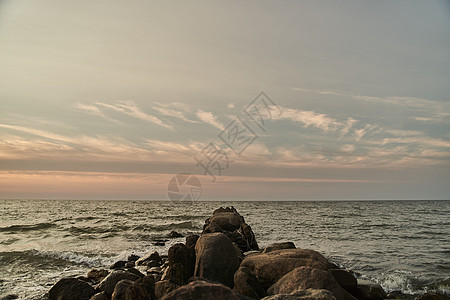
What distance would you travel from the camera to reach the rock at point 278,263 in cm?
825

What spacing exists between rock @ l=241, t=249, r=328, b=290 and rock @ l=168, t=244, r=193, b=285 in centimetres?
158

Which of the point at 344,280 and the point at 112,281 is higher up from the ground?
the point at 344,280

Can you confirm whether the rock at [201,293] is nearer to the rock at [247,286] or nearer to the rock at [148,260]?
the rock at [247,286]

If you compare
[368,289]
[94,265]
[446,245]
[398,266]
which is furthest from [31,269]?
[446,245]


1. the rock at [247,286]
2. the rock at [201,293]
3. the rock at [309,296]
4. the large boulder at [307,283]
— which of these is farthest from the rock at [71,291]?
the rock at [309,296]

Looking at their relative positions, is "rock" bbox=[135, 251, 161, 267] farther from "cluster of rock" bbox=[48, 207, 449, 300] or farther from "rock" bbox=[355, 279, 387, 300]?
"rock" bbox=[355, 279, 387, 300]

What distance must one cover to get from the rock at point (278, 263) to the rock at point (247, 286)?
1112 mm

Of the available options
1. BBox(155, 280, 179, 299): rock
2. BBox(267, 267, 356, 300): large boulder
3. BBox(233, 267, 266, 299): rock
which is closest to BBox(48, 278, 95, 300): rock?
BBox(155, 280, 179, 299): rock

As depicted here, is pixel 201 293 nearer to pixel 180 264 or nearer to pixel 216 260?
pixel 216 260

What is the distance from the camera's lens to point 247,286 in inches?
278

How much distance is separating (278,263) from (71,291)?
576 centimetres

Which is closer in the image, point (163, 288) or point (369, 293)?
point (163, 288)

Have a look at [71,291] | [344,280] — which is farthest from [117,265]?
[344,280]

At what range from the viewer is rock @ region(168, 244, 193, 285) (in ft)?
28.1
